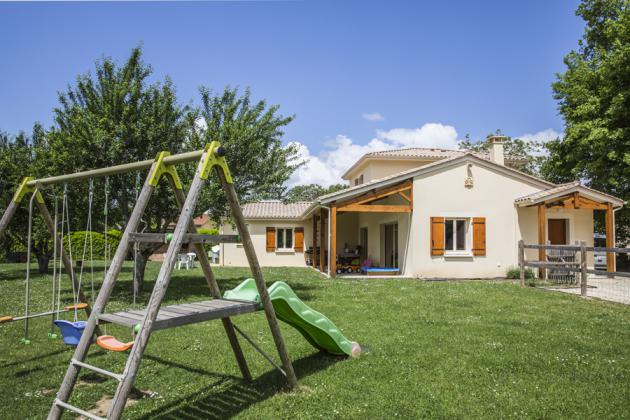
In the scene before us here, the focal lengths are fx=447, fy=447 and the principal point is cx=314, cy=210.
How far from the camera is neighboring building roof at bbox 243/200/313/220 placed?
2581 cm

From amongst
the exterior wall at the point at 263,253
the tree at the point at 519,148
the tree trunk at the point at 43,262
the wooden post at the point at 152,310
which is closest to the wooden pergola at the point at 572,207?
the exterior wall at the point at 263,253

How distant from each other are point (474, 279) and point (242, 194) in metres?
9.92

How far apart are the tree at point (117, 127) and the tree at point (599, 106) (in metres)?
18.5

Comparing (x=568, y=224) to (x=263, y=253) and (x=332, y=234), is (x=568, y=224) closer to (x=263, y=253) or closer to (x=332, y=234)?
(x=332, y=234)

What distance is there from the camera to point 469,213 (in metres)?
17.7

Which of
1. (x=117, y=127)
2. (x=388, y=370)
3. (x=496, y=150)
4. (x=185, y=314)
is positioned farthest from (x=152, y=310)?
(x=496, y=150)

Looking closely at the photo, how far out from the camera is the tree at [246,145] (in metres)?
11.6

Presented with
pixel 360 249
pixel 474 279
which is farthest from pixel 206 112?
pixel 360 249

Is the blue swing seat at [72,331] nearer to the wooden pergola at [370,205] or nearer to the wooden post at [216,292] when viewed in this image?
the wooden post at [216,292]

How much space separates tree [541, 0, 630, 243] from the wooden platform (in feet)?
66.4

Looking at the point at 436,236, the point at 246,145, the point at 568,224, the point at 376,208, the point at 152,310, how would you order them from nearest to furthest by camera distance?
the point at 152,310, the point at 246,145, the point at 376,208, the point at 436,236, the point at 568,224

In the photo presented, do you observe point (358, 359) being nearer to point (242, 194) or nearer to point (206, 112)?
point (242, 194)

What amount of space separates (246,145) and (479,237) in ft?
34.1

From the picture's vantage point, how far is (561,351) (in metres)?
6.46
